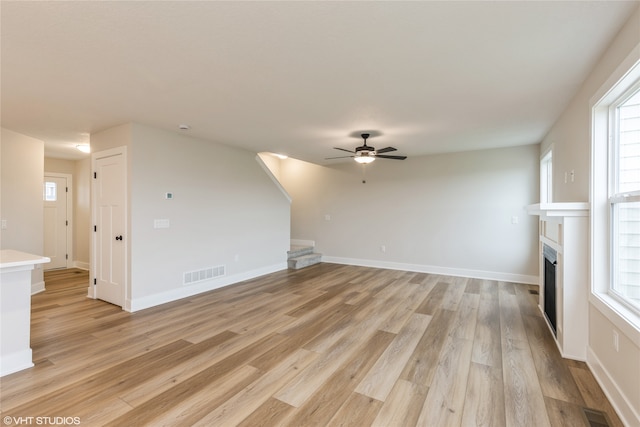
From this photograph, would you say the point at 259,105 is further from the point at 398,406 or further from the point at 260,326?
the point at 398,406

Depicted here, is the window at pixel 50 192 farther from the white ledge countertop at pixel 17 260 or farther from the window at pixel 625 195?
the window at pixel 625 195

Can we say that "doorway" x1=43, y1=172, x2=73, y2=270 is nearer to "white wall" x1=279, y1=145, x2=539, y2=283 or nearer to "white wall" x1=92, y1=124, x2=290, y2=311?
"white wall" x1=92, y1=124, x2=290, y2=311

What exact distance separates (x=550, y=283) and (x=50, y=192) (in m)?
9.31

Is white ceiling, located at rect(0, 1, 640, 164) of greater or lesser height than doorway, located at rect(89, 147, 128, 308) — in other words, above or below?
above

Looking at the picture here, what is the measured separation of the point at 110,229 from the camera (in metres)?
4.04

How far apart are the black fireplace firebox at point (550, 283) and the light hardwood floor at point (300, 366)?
222 millimetres

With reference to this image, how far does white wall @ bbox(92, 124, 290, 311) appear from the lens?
385cm

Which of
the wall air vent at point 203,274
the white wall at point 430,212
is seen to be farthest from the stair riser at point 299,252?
the wall air vent at point 203,274

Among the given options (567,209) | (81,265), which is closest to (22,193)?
(81,265)

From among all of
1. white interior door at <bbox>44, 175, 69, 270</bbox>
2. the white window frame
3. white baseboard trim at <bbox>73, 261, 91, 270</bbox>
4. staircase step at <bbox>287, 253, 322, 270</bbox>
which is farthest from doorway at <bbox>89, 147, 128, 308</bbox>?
the white window frame

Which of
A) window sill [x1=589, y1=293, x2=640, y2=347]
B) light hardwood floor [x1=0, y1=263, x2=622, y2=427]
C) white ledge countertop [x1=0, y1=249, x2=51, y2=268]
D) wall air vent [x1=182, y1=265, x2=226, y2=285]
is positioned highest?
white ledge countertop [x1=0, y1=249, x2=51, y2=268]

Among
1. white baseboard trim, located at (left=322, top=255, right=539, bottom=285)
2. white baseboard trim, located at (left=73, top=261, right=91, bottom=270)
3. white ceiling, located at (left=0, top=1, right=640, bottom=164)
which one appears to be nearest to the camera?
white ceiling, located at (left=0, top=1, right=640, bottom=164)

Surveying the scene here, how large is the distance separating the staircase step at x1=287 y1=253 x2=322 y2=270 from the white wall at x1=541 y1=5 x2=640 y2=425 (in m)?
4.92

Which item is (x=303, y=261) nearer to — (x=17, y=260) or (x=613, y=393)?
(x=17, y=260)
